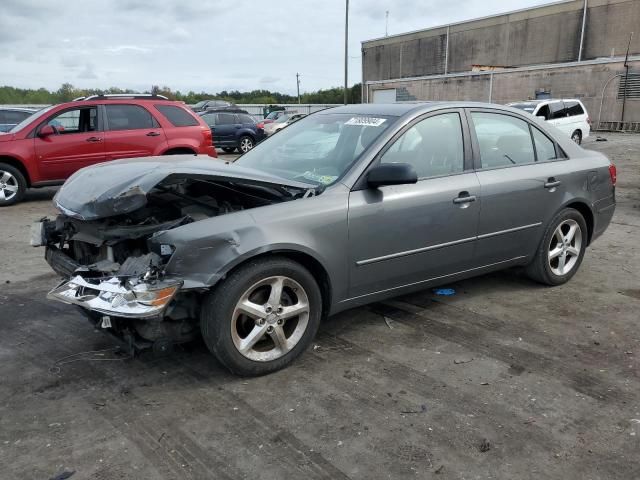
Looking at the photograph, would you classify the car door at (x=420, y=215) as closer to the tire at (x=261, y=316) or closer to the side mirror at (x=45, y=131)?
the tire at (x=261, y=316)

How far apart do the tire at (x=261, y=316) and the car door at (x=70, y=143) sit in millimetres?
7086

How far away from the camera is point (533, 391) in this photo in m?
3.22

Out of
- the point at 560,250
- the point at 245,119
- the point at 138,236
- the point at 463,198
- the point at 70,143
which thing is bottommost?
the point at 560,250

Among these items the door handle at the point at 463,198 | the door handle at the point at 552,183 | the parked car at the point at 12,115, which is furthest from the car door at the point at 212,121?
the door handle at the point at 463,198

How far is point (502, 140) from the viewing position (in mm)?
4539

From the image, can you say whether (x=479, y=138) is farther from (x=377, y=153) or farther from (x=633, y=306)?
(x=633, y=306)

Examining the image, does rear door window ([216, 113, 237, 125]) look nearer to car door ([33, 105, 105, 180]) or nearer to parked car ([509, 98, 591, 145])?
car door ([33, 105, 105, 180])

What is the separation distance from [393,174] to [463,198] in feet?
2.82

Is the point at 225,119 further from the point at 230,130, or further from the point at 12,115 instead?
the point at 12,115

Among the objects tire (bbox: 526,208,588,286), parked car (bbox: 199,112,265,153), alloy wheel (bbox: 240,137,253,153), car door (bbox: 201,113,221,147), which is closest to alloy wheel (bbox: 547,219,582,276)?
tire (bbox: 526,208,588,286)

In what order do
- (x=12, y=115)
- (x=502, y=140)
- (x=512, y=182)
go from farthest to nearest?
(x=12, y=115)
(x=502, y=140)
(x=512, y=182)

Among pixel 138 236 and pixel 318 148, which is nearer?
pixel 138 236

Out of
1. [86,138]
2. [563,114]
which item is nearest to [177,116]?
[86,138]

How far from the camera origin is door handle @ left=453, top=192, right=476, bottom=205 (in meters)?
4.07
